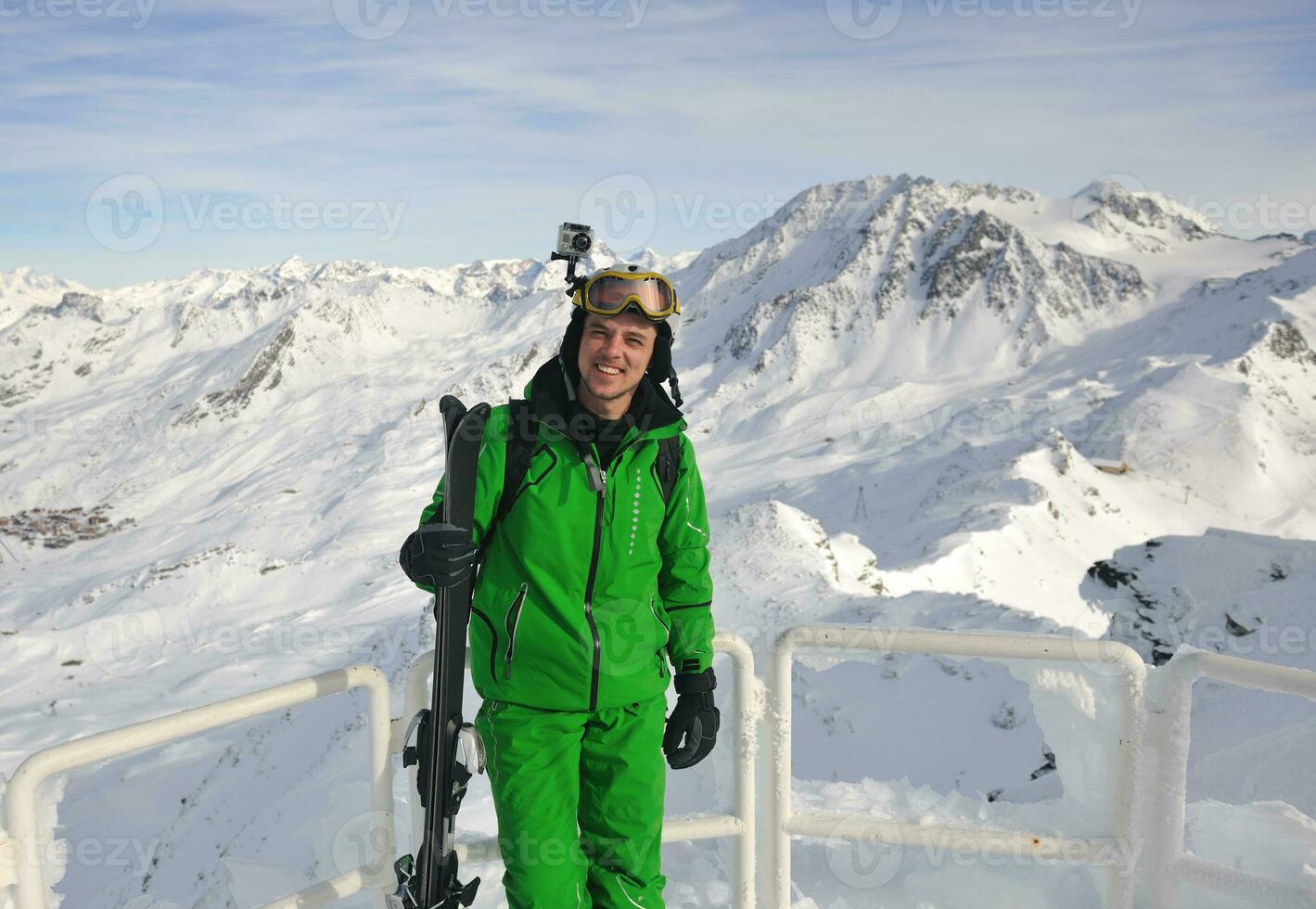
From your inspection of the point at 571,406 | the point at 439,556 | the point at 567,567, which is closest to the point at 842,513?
the point at 571,406

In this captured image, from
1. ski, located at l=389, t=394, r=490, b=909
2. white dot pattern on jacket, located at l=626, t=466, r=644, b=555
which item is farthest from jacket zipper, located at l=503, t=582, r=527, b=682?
white dot pattern on jacket, located at l=626, t=466, r=644, b=555

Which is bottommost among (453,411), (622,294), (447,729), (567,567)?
(447,729)

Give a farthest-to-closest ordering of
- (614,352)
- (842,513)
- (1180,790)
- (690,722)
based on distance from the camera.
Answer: (842,513) → (690,722) → (614,352) → (1180,790)

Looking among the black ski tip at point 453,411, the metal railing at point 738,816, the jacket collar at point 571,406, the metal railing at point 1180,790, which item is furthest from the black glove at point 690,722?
the metal railing at point 1180,790

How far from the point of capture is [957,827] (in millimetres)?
3422

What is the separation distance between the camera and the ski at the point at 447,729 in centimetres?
289

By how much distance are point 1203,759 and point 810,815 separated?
17.8ft

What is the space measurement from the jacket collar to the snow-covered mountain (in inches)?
37.6

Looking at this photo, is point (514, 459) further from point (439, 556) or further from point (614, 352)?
point (614, 352)

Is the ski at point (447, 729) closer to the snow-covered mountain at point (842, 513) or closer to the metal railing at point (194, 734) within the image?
the metal railing at point (194, 734)

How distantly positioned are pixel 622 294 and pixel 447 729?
5.49 feet

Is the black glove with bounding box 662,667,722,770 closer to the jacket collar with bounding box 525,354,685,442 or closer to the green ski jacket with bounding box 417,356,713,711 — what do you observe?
the green ski jacket with bounding box 417,356,713,711

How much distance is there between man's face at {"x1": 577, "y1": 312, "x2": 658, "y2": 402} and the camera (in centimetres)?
326

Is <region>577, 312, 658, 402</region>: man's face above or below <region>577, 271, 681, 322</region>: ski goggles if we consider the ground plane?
below
